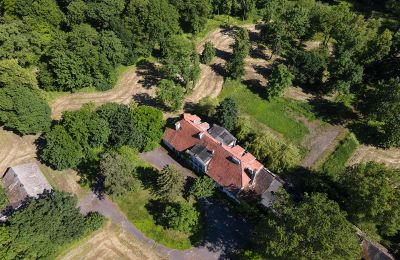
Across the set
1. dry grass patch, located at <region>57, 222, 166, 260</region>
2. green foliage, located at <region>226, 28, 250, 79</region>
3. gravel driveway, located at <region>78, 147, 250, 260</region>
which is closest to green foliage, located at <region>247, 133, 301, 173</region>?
gravel driveway, located at <region>78, 147, 250, 260</region>

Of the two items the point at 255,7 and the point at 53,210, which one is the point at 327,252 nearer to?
the point at 53,210

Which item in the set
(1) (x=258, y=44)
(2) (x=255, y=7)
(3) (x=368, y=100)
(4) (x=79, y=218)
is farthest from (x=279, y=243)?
(2) (x=255, y=7)

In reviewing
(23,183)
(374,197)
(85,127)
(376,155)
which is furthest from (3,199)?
(376,155)

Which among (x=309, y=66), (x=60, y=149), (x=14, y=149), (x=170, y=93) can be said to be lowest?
(x=14, y=149)

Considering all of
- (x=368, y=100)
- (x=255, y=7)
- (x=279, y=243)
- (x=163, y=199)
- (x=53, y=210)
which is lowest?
(x=163, y=199)

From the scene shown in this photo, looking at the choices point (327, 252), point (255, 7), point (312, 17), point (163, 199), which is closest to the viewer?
point (327, 252)

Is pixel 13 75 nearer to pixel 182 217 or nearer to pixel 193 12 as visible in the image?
pixel 182 217

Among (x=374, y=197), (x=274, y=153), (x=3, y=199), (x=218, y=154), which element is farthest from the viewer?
(x=274, y=153)
